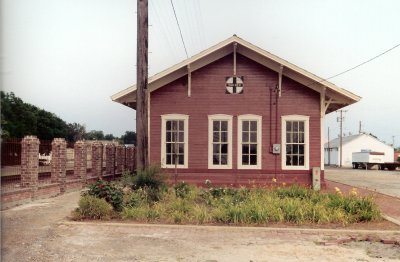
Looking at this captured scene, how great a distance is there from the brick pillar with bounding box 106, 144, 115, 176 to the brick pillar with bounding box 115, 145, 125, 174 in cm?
144

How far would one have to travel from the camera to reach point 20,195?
44.5ft

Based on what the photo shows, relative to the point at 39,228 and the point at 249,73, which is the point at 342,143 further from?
the point at 39,228

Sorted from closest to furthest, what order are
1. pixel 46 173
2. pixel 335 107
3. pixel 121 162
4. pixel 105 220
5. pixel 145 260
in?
pixel 145 260, pixel 105 220, pixel 46 173, pixel 335 107, pixel 121 162

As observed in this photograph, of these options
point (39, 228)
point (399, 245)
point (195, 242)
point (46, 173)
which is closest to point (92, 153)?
point (46, 173)

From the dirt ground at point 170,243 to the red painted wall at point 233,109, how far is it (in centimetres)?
803

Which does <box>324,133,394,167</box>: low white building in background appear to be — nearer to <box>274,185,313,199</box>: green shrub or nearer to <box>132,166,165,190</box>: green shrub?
<box>274,185,313,199</box>: green shrub

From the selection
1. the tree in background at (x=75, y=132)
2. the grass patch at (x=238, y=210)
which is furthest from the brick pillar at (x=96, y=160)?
the tree in background at (x=75, y=132)

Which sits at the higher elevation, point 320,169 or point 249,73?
point 249,73

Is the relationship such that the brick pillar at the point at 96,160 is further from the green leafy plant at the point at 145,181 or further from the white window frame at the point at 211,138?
the green leafy plant at the point at 145,181

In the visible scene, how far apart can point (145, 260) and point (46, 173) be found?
1055 centimetres

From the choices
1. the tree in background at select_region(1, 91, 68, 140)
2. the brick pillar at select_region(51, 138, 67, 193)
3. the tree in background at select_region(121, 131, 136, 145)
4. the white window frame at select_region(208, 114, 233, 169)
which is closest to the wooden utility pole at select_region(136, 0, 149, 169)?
the brick pillar at select_region(51, 138, 67, 193)

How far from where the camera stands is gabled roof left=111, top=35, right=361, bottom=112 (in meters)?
17.8

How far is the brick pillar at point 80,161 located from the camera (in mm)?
18703

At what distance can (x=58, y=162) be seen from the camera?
642 inches
